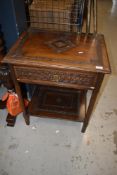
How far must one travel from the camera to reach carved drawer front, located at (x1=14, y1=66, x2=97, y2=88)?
92 centimetres

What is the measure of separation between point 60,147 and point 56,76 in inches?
25.6

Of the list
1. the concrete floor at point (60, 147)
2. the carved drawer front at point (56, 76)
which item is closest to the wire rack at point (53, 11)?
the carved drawer front at point (56, 76)

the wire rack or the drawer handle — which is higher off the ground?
the wire rack

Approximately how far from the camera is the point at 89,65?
2.86 feet

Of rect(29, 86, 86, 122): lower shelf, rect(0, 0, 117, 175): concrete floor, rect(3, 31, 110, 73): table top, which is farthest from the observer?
rect(29, 86, 86, 122): lower shelf

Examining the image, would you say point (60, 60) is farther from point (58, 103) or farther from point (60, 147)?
point (60, 147)

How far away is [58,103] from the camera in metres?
1.44

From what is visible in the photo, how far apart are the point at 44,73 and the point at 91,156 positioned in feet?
2.53

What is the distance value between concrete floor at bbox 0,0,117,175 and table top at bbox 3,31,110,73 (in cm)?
72

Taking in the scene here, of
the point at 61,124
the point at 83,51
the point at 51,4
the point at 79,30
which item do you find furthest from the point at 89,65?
the point at 51,4

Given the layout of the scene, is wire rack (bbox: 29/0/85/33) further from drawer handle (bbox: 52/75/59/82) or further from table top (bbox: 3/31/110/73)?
drawer handle (bbox: 52/75/59/82)

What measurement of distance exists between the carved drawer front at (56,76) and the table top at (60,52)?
0.06 metres

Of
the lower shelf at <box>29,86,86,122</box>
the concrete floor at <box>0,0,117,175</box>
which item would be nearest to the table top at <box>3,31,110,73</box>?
the lower shelf at <box>29,86,86,122</box>

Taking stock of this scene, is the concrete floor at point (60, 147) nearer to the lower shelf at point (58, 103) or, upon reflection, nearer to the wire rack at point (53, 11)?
the lower shelf at point (58, 103)
